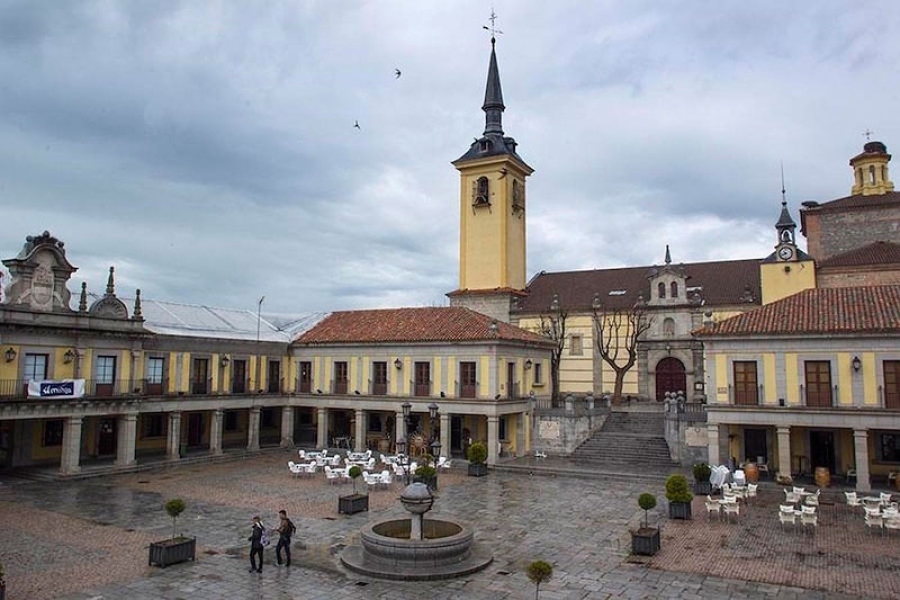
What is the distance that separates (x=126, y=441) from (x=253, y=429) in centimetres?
753

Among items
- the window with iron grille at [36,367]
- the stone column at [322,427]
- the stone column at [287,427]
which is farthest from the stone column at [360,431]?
the window with iron grille at [36,367]

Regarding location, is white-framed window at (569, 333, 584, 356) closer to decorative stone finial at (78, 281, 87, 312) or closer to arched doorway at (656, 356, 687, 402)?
arched doorway at (656, 356, 687, 402)

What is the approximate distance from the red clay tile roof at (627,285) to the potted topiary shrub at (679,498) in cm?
1965

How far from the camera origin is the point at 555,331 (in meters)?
39.6

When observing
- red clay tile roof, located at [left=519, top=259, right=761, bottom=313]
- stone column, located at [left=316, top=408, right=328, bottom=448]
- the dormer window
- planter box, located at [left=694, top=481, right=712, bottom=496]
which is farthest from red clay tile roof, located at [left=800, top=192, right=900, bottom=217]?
stone column, located at [left=316, top=408, right=328, bottom=448]

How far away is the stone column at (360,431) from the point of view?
33.5 metres

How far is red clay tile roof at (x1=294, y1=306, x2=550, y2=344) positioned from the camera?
106 feet

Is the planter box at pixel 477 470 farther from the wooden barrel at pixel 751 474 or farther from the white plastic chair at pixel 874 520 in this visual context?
the white plastic chair at pixel 874 520

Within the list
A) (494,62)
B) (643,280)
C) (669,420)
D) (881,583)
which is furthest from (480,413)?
(494,62)

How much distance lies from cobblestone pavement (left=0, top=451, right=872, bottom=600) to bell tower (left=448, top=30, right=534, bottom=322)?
19.3 metres

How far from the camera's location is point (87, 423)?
30.3 metres

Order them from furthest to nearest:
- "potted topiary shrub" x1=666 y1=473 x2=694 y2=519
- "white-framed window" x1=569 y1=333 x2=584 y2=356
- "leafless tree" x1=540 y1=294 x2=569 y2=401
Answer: "white-framed window" x1=569 y1=333 x2=584 y2=356 < "leafless tree" x1=540 y1=294 x2=569 y2=401 < "potted topiary shrub" x1=666 y1=473 x2=694 y2=519

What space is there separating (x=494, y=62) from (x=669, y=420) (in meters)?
28.0

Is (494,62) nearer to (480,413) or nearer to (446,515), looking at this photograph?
(480,413)
